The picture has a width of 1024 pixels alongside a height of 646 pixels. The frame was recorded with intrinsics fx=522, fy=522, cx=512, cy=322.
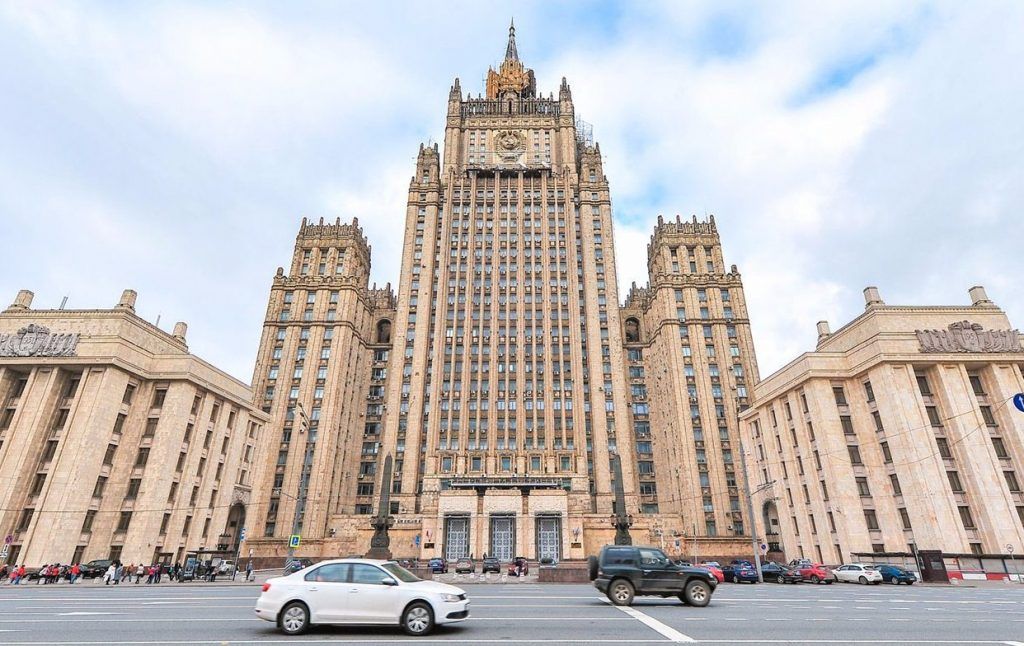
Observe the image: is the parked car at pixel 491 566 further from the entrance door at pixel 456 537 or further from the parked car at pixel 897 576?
the parked car at pixel 897 576

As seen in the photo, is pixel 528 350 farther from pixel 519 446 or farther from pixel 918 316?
pixel 918 316

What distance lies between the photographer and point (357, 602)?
11.8 meters

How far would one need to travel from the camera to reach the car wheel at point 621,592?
17266mm

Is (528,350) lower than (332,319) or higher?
lower

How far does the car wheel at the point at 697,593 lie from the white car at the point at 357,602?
29.9 feet

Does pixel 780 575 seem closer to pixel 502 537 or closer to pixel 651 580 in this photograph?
pixel 651 580

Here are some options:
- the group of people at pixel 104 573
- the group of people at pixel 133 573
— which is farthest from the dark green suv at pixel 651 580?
the group of people at pixel 133 573

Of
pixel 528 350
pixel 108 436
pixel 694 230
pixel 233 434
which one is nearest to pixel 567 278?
pixel 528 350

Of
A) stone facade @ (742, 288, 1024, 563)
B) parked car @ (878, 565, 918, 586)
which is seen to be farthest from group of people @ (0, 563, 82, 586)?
stone facade @ (742, 288, 1024, 563)

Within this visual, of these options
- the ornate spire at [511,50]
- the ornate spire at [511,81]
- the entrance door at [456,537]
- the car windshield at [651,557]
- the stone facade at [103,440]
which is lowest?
the car windshield at [651,557]

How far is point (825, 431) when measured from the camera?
50.0 meters

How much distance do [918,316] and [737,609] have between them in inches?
1897

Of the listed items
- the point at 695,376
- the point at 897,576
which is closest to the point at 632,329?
the point at 695,376

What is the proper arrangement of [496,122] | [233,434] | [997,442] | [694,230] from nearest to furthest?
[997,442] < [233,434] < [694,230] < [496,122]
